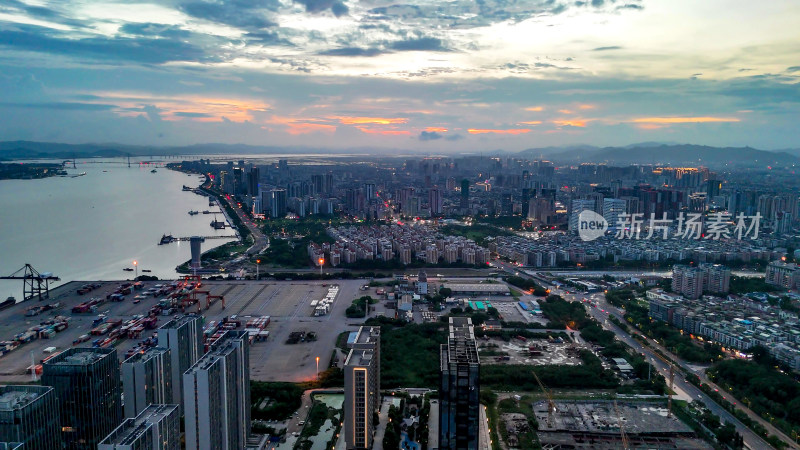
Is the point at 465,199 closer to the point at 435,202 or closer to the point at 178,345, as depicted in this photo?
the point at 435,202

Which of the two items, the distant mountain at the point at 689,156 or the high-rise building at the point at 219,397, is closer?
the high-rise building at the point at 219,397

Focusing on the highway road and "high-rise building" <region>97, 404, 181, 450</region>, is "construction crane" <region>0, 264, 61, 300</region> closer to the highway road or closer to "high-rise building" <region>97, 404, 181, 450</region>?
"high-rise building" <region>97, 404, 181, 450</region>

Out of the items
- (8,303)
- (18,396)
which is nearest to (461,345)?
(18,396)


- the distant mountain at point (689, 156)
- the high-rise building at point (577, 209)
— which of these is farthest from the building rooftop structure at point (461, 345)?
the distant mountain at point (689, 156)

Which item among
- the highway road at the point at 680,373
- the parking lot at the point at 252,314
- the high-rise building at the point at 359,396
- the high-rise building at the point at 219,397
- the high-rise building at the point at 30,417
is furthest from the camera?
the parking lot at the point at 252,314

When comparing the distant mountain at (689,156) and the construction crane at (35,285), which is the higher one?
the distant mountain at (689,156)

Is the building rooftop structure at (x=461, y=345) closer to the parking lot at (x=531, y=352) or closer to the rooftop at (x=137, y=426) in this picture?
the rooftop at (x=137, y=426)

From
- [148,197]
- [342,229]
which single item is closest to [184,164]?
[148,197]
